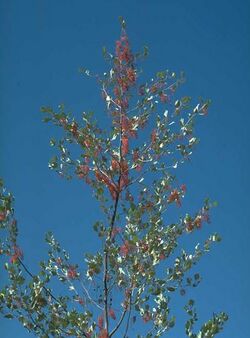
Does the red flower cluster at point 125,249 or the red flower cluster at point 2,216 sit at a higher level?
the red flower cluster at point 2,216

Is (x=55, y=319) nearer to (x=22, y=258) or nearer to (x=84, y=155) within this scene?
(x=22, y=258)

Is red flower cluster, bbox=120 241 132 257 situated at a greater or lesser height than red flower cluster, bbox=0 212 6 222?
lesser

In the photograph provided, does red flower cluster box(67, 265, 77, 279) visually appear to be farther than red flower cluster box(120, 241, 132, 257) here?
Yes

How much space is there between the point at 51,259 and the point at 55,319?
928 millimetres

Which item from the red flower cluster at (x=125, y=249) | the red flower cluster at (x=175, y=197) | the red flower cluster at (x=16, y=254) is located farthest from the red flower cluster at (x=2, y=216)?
the red flower cluster at (x=175, y=197)

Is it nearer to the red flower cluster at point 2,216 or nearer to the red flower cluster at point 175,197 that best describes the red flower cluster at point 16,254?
the red flower cluster at point 2,216

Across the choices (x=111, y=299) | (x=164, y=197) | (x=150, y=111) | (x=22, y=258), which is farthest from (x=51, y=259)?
(x=150, y=111)

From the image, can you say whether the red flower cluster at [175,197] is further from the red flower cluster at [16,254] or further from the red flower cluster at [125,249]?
the red flower cluster at [16,254]

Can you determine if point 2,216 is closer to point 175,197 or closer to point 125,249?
point 125,249

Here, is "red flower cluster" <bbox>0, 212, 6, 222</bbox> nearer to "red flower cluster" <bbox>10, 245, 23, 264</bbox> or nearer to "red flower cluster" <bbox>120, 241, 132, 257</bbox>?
"red flower cluster" <bbox>10, 245, 23, 264</bbox>

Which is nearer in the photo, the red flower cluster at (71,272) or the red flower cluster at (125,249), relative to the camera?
the red flower cluster at (125,249)

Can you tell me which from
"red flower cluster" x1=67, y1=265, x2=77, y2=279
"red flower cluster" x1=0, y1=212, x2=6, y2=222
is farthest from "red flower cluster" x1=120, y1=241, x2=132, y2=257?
"red flower cluster" x1=0, y1=212, x2=6, y2=222

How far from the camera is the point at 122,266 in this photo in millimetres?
6715

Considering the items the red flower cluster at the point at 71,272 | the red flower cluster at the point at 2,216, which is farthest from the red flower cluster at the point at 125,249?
the red flower cluster at the point at 2,216
